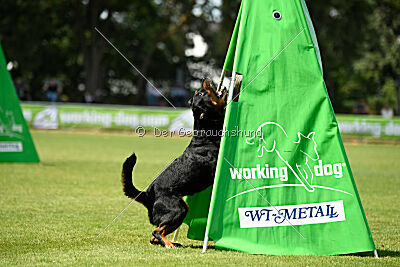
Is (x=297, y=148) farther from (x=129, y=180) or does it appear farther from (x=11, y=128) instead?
(x=11, y=128)

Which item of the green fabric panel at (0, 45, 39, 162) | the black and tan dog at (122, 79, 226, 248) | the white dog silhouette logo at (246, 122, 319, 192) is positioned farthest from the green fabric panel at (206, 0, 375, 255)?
the green fabric panel at (0, 45, 39, 162)

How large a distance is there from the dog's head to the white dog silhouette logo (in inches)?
20.1

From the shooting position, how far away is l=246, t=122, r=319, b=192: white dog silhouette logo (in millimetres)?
5652

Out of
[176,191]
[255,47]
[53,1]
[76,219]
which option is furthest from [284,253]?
[53,1]

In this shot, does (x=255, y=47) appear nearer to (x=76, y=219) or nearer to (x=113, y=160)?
(x=76, y=219)

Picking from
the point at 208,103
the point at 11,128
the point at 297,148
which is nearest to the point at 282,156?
the point at 297,148

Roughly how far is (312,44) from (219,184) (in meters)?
1.76

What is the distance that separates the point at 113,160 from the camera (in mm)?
17047

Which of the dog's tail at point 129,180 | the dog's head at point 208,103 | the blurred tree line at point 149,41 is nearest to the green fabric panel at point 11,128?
the dog's tail at point 129,180

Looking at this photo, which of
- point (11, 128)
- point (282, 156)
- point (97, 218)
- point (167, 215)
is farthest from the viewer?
point (11, 128)

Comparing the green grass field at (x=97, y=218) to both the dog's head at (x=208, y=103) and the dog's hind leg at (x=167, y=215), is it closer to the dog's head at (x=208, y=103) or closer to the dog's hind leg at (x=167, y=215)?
the dog's hind leg at (x=167, y=215)

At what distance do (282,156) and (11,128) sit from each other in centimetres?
987

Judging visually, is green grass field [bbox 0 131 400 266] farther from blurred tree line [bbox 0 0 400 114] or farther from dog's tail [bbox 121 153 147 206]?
blurred tree line [bbox 0 0 400 114]

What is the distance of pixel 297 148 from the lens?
5.70 metres
